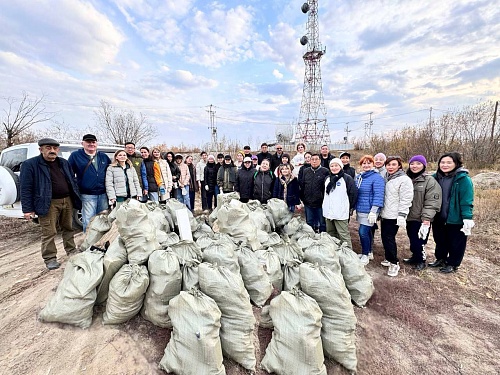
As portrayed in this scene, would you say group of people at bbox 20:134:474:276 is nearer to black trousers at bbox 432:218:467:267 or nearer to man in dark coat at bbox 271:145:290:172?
black trousers at bbox 432:218:467:267

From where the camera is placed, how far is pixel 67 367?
5.49ft

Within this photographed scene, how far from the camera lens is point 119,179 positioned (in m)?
3.65

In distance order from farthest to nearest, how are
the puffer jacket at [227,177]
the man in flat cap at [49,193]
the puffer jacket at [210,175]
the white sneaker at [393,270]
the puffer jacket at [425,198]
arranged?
the puffer jacket at [210,175] → the puffer jacket at [227,177] → the white sneaker at [393,270] → the puffer jacket at [425,198] → the man in flat cap at [49,193]

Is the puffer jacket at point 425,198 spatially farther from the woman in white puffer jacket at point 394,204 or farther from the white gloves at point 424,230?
the woman in white puffer jacket at point 394,204

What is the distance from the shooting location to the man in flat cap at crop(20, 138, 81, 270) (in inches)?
107

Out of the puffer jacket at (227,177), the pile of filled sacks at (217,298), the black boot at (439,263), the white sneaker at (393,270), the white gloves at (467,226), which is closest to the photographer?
the pile of filled sacks at (217,298)

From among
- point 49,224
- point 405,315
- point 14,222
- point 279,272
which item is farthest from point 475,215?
point 14,222

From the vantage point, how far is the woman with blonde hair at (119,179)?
11.7 ft

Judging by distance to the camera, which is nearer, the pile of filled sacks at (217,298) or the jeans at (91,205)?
the pile of filled sacks at (217,298)

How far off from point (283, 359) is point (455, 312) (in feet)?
6.95

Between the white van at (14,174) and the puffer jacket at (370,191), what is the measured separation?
445cm

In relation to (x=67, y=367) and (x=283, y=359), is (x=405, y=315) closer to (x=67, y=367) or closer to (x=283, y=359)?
(x=283, y=359)

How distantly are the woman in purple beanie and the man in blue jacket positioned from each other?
416 centimetres

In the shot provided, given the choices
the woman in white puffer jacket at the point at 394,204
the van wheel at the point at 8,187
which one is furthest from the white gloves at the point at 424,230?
the van wheel at the point at 8,187
